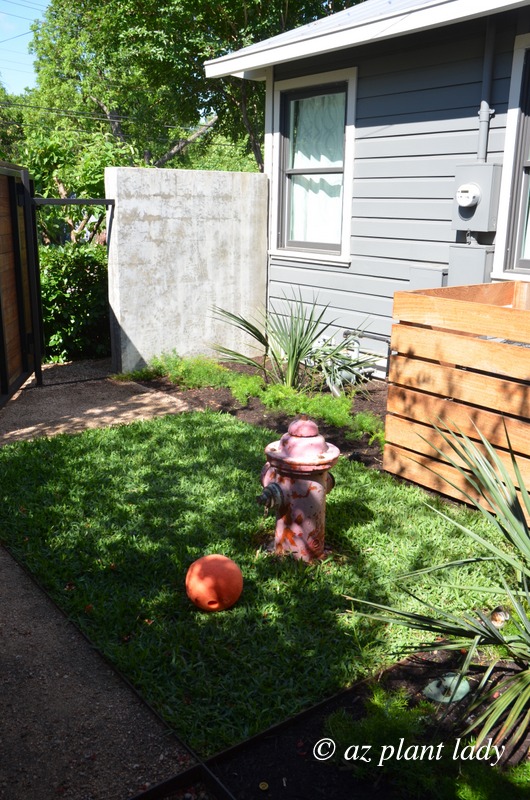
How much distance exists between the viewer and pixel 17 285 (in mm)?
6547

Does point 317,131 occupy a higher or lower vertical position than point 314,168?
higher

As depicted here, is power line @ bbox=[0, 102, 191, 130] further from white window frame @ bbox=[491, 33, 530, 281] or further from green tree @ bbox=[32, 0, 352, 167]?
white window frame @ bbox=[491, 33, 530, 281]

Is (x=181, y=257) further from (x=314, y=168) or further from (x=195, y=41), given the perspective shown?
(x=195, y=41)

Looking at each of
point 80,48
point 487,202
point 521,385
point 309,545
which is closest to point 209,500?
point 309,545

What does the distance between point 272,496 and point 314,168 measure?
5.08 m

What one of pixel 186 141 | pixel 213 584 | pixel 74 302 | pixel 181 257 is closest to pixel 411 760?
pixel 213 584

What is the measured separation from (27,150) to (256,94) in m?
6.81

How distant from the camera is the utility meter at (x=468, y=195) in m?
5.64

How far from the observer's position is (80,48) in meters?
29.2

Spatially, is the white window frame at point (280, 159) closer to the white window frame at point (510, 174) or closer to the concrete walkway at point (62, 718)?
the white window frame at point (510, 174)

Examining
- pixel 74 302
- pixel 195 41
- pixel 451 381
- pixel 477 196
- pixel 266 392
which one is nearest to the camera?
pixel 451 381

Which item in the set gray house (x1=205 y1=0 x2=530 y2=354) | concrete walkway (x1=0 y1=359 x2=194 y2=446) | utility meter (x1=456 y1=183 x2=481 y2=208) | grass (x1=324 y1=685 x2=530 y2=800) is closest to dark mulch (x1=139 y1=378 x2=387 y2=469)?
concrete walkway (x1=0 y1=359 x2=194 y2=446)

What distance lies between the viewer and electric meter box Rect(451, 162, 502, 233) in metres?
5.57

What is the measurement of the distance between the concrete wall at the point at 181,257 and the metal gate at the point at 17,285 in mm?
773
